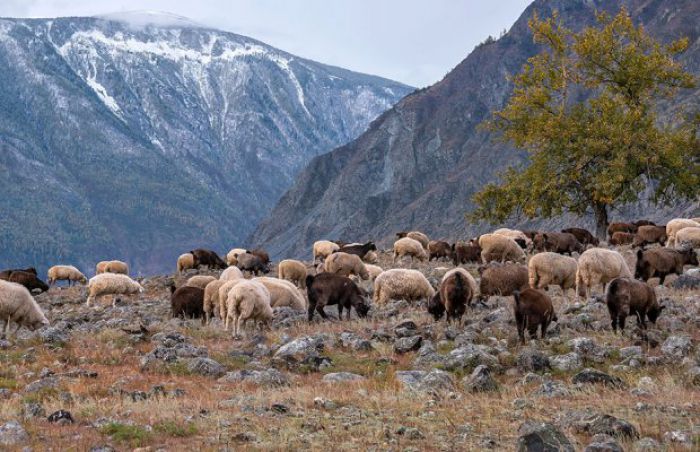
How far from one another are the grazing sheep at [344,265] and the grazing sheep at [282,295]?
6.10 metres

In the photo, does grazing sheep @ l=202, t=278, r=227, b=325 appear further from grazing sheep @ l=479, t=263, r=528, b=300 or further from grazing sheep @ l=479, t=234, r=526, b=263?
grazing sheep @ l=479, t=234, r=526, b=263

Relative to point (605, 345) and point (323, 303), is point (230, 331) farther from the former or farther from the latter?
point (605, 345)

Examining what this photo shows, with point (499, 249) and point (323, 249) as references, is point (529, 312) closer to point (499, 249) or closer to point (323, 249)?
point (499, 249)

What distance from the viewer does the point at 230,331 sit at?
18.8 metres

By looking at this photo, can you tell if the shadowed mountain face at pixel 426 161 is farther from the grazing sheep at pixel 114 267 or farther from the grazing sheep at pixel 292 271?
the grazing sheep at pixel 292 271

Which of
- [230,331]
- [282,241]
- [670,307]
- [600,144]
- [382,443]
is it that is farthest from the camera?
[282,241]

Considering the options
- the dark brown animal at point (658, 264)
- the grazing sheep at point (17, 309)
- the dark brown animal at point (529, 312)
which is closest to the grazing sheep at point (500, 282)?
the dark brown animal at point (658, 264)

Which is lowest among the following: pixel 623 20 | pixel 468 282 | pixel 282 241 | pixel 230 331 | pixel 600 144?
pixel 282 241

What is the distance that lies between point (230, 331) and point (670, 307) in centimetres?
998

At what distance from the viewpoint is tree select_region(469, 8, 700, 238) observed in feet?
122

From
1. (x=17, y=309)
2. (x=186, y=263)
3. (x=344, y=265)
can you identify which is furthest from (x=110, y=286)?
(x=186, y=263)

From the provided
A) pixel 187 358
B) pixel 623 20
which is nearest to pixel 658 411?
pixel 187 358

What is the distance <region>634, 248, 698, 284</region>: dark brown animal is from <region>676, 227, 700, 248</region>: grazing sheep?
347 inches

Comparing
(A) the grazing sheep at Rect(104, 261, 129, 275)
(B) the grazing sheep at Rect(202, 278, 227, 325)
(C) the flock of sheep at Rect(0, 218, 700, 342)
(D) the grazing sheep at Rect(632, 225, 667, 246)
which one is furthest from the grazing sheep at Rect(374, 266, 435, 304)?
(A) the grazing sheep at Rect(104, 261, 129, 275)
